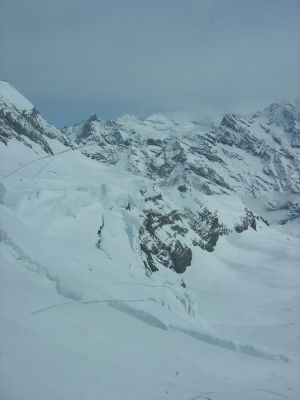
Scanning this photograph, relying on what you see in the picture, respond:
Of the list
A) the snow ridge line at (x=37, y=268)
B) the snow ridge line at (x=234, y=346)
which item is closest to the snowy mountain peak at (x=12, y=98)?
the snow ridge line at (x=37, y=268)

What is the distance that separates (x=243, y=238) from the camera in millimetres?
81812

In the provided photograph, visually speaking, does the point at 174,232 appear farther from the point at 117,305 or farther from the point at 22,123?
the point at 117,305

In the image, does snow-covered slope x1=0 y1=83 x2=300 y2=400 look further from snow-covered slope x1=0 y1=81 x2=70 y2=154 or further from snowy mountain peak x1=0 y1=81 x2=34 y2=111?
snowy mountain peak x1=0 y1=81 x2=34 y2=111

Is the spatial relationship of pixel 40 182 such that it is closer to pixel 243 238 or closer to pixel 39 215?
pixel 39 215

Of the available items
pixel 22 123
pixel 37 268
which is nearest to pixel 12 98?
pixel 22 123

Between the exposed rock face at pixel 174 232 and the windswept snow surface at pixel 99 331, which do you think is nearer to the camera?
the windswept snow surface at pixel 99 331

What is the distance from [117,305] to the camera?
20188 mm

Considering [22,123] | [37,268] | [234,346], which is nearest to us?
[37,268]

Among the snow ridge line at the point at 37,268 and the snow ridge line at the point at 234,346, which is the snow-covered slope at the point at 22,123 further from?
the snow ridge line at the point at 234,346

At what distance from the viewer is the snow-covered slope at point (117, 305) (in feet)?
42.7

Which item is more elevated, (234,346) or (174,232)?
(234,346)

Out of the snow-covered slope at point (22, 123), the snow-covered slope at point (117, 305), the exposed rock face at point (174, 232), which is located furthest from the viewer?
the snow-covered slope at point (22, 123)

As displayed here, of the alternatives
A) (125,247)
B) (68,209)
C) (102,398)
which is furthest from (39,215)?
(102,398)

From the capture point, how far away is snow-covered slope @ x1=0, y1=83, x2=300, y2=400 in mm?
13008
